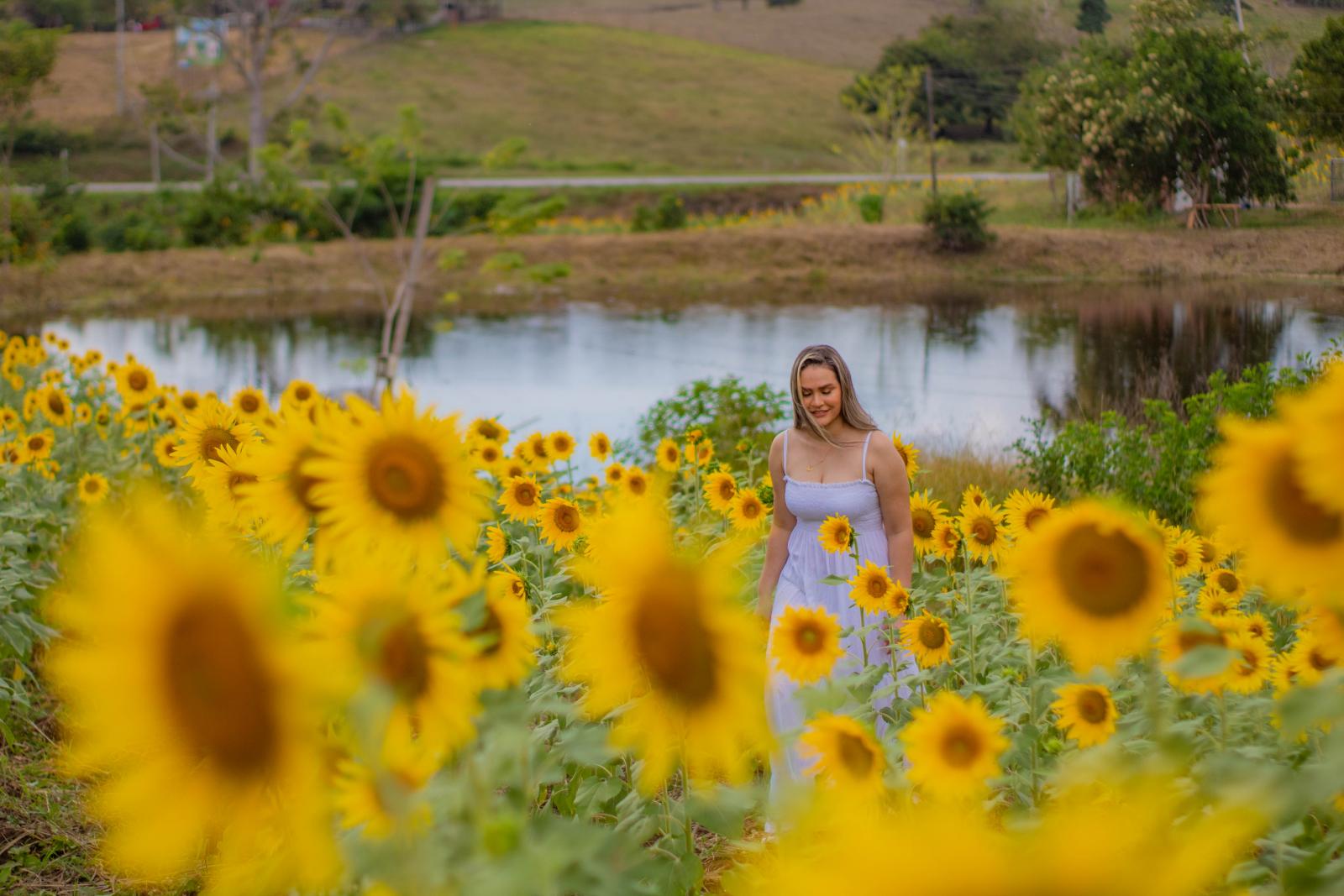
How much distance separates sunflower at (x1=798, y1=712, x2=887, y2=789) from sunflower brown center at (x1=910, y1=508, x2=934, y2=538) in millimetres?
2426

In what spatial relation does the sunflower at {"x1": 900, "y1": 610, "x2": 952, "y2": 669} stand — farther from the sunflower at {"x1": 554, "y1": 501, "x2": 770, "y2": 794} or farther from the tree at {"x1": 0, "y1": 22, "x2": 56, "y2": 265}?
the tree at {"x1": 0, "y1": 22, "x2": 56, "y2": 265}

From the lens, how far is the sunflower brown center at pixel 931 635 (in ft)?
8.71

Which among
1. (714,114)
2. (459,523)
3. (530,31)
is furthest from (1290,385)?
(530,31)

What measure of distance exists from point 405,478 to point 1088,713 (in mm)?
1144

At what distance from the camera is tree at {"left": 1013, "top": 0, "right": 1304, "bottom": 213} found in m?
8.00

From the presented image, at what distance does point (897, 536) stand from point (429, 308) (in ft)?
66.0

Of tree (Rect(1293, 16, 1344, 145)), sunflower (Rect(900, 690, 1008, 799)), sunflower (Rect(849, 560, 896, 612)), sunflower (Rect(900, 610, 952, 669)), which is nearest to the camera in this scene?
sunflower (Rect(900, 690, 1008, 799))

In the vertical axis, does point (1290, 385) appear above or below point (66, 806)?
above

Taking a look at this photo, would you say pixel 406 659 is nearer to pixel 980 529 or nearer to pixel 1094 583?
pixel 1094 583

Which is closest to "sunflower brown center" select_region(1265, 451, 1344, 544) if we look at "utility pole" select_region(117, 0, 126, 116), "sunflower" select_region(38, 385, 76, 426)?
"sunflower" select_region(38, 385, 76, 426)

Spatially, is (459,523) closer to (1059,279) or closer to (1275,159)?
(1275,159)

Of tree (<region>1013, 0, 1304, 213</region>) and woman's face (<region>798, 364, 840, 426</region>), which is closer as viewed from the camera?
woman's face (<region>798, 364, 840, 426</region>)

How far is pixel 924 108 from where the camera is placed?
2308 cm

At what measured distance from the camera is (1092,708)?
1910mm
